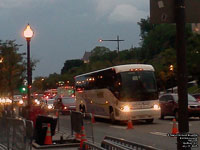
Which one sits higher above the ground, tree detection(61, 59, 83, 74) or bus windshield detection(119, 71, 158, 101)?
tree detection(61, 59, 83, 74)

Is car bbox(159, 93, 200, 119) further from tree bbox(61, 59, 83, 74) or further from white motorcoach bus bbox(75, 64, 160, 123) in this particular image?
tree bbox(61, 59, 83, 74)

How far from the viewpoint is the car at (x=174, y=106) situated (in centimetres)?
2900

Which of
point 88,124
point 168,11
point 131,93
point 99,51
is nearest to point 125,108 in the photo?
point 131,93

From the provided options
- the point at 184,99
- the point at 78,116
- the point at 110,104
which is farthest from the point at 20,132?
the point at 110,104

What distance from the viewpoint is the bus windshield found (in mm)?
27625

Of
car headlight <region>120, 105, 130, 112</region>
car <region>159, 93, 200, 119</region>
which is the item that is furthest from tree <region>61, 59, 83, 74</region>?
car headlight <region>120, 105, 130, 112</region>

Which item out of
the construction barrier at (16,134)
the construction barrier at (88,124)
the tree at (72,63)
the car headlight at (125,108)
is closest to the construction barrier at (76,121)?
the construction barrier at (88,124)

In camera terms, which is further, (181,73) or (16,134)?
(16,134)

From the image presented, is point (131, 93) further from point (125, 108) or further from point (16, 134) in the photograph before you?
point (16, 134)

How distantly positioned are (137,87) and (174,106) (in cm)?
364

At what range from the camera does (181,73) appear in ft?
21.1

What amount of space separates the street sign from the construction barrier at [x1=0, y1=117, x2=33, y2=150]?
4555 mm

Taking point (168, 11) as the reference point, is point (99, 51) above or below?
above

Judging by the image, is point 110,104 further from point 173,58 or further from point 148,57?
point 148,57
